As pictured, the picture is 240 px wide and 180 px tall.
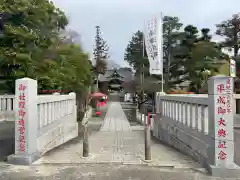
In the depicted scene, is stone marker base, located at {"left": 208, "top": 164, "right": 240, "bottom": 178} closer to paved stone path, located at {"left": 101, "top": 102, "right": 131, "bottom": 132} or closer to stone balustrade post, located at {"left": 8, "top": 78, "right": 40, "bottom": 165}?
stone balustrade post, located at {"left": 8, "top": 78, "right": 40, "bottom": 165}

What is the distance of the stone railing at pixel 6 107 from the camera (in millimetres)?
15477

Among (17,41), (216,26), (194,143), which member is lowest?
(194,143)

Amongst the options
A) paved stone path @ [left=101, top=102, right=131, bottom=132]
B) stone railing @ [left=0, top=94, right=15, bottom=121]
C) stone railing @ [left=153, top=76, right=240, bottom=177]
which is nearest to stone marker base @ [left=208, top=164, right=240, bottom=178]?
stone railing @ [left=153, top=76, right=240, bottom=177]

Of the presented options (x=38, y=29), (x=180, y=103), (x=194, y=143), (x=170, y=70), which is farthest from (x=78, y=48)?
(x=194, y=143)

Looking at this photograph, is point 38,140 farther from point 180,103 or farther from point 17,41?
point 17,41

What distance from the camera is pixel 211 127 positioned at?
487 cm

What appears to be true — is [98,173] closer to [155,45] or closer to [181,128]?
[181,128]

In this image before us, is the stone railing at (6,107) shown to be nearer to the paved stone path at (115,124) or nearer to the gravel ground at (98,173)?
the paved stone path at (115,124)

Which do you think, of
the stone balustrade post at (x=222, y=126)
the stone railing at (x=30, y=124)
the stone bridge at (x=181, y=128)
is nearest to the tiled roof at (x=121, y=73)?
the stone bridge at (x=181, y=128)

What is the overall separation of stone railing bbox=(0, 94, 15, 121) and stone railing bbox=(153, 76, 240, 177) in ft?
39.1

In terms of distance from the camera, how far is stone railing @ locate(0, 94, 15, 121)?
50.8ft

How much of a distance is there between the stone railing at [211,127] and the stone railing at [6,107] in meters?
11.9

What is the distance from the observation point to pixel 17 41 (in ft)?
48.1

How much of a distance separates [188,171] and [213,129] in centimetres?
102
